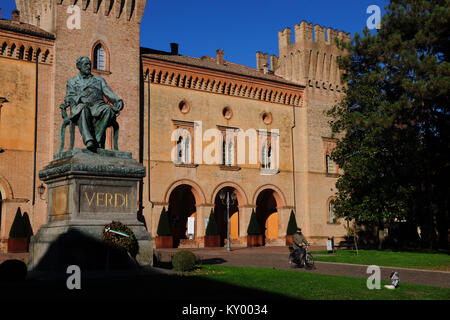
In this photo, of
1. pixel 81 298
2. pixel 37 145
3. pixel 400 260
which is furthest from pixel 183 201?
pixel 81 298

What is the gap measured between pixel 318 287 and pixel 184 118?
25.8 metres

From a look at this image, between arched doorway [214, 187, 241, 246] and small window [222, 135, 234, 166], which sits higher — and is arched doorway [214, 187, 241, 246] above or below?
below

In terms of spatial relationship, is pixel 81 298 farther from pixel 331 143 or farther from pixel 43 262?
pixel 331 143

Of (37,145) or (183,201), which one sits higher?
(37,145)

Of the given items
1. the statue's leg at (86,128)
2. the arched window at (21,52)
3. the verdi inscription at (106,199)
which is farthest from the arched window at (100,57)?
the verdi inscription at (106,199)

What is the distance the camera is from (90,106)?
12.9 metres

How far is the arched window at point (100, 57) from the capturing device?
1291 inches

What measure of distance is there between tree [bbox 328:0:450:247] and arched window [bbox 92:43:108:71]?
14.2 metres

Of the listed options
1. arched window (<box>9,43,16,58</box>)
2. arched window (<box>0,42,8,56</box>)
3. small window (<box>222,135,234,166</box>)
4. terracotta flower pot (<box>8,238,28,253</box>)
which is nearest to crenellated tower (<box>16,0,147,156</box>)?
arched window (<box>9,43,16,58</box>)

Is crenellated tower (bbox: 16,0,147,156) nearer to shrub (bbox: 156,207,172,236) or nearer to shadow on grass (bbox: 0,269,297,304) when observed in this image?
shrub (bbox: 156,207,172,236)

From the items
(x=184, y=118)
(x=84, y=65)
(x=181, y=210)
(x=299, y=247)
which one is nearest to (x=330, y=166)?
(x=181, y=210)

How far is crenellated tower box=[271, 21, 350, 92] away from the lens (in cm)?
4309
